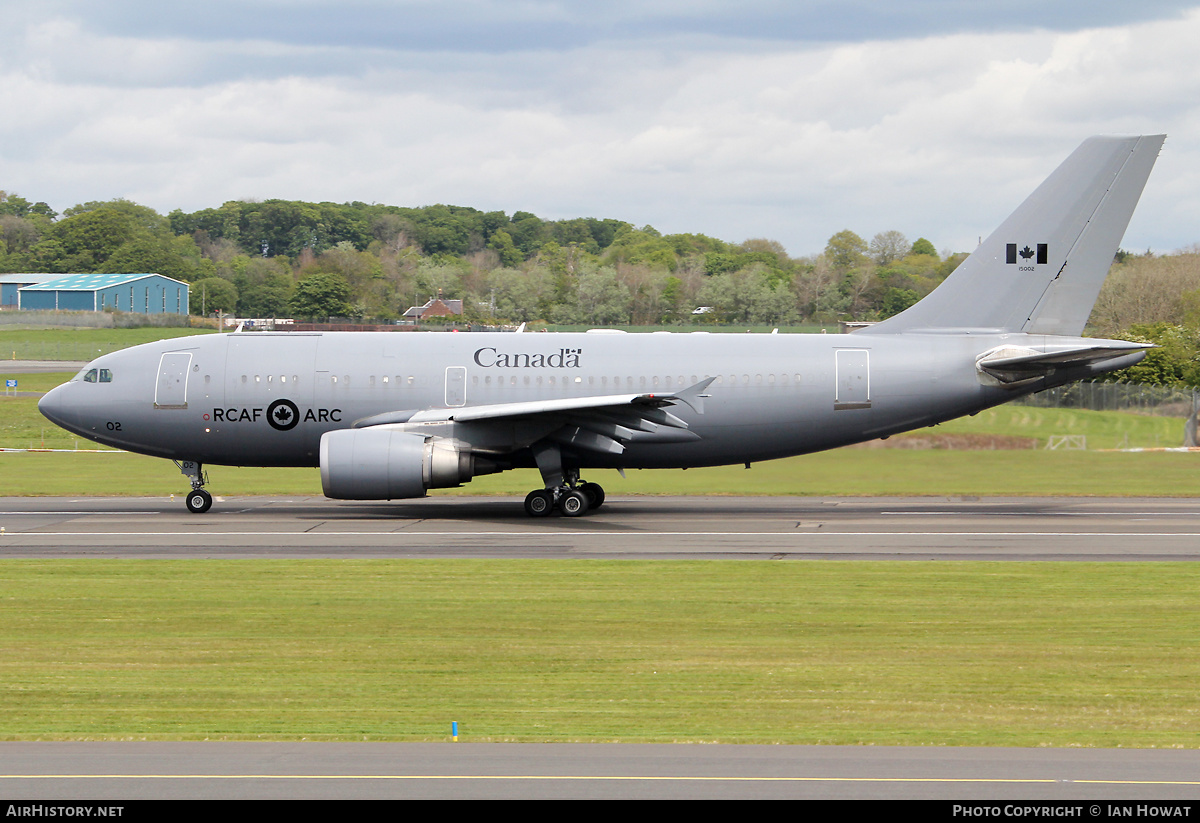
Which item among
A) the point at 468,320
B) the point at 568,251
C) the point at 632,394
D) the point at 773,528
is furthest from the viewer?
the point at 568,251

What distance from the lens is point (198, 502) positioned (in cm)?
3125

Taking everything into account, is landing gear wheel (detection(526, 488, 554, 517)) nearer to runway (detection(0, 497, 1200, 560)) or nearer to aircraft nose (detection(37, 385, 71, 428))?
runway (detection(0, 497, 1200, 560))

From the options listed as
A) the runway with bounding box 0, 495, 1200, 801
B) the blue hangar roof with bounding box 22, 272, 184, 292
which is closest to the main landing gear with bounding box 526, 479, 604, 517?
the runway with bounding box 0, 495, 1200, 801

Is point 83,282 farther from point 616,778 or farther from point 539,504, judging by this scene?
point 616,778

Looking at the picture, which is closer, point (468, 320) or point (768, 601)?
point (768, 601)

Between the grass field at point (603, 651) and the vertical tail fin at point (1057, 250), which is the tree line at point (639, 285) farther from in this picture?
the grass field at point (603, 651)

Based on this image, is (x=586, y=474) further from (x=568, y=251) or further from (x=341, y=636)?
(x=568, y=251)

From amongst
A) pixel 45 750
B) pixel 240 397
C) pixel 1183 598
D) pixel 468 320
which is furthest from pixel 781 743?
pixel 468 320

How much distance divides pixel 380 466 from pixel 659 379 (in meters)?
7.39

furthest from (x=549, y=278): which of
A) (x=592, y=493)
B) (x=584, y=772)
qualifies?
(x=584, y=772)

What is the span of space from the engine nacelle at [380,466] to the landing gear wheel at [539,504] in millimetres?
2352

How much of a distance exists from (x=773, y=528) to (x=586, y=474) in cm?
1207
